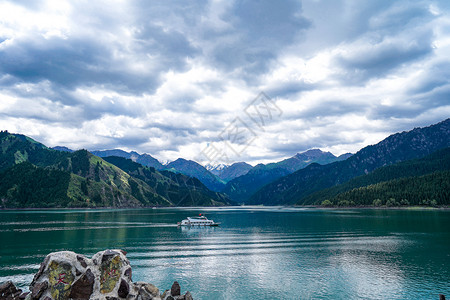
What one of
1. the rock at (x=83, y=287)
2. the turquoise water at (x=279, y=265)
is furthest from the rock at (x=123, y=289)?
the turquoise water at (x=279, y=265)

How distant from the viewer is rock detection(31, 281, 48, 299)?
26766 mm

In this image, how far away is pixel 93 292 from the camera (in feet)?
92.9

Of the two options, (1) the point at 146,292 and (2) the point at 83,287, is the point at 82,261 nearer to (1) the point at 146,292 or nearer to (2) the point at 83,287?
(2) the point at 83,287

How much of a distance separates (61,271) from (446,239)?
118m

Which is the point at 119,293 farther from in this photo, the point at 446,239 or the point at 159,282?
the point at 446,239

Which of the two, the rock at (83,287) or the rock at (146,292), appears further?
the rock at (146,292)

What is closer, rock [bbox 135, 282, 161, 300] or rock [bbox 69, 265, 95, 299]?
rock [bbox 69, 265, 95, 299]

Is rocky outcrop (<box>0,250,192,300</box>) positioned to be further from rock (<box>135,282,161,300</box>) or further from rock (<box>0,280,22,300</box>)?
rock (<box>135,282,161,300</box>)

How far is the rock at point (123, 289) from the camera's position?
29527 mm

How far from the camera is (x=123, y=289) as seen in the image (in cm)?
2986

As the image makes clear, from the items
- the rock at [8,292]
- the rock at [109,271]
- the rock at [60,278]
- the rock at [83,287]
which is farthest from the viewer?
the rock at [8,292]

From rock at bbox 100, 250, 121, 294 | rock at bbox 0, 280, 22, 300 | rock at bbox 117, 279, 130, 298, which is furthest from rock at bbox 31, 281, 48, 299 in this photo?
rock at bbox 117, 279, 130, 298

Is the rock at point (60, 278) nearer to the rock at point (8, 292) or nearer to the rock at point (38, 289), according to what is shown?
the rock at point (38, 289)

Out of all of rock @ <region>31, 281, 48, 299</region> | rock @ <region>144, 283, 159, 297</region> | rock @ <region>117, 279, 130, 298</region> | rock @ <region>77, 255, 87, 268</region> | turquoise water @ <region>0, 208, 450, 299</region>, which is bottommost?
turquoise water @ <region>0, 208, 450, 299</region>
